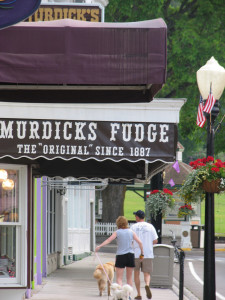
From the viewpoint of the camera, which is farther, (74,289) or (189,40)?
(189,40)

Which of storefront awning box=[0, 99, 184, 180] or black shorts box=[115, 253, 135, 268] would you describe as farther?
black shorts box=[115, 253, 135, 268]

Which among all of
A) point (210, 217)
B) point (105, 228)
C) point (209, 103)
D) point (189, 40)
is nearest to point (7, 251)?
point (210, 217)

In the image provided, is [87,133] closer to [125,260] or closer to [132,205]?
[125,260]

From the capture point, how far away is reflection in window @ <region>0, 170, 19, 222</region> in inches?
409

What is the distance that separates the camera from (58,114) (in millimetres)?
9688

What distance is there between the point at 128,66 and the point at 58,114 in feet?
11.2

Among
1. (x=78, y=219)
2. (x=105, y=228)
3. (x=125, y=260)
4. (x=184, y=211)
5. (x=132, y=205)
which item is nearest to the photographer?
(x=125, y=260)

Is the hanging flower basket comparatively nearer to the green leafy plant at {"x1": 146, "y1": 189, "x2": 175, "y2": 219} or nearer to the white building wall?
the green leafy plant at {"x1": 146, "y1": 189, "x2": 175, "y2": 219}

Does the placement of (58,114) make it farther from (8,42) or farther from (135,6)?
(135,6)

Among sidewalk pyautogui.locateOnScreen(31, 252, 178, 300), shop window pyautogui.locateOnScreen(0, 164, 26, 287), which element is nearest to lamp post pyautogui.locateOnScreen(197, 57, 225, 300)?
shop window pyautogui.locateOnScreen(0, 164, 26, 287)

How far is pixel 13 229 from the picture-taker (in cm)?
1042

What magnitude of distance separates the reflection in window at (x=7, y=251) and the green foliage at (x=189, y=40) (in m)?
25.2

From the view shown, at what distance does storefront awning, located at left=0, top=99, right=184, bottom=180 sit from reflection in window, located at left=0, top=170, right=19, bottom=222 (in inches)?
33.6

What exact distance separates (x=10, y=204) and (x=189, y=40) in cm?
2630
